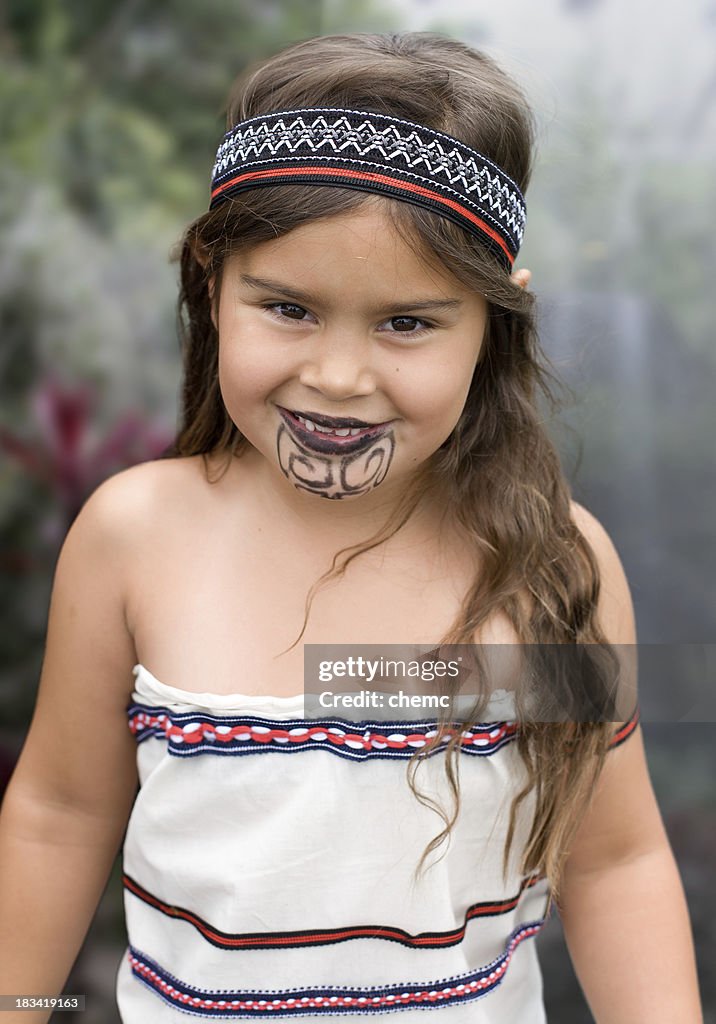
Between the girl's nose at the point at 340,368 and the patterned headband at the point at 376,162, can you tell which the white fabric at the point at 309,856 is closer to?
the girl's nose at the point at 340,368

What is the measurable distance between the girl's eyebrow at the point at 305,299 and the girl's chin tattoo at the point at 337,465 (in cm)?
12

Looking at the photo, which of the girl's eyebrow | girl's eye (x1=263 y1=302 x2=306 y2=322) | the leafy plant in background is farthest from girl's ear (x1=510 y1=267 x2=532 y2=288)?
→ the leafy plant in background

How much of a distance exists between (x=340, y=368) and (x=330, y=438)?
0.08 meters

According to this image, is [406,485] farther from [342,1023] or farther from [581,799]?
[342,1023]

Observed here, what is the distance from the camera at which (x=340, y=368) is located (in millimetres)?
957

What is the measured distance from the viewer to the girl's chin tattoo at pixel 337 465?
1021mm

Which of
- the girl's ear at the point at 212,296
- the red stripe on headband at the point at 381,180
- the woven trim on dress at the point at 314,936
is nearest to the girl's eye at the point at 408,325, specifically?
the red stripe on headband at the point at 381,180

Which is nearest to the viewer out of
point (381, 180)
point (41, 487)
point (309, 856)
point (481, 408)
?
point (381, 180)

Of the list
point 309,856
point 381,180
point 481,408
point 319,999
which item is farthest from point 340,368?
point 319,999

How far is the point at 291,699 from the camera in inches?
42.8

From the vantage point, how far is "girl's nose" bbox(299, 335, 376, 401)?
3.14 feet

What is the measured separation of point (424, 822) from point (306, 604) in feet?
0.84

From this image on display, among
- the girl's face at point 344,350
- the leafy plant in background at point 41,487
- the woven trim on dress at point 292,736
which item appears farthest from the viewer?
the leafy plant in background at point 41,487

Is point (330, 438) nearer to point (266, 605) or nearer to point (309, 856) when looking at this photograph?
point (266, 605)
